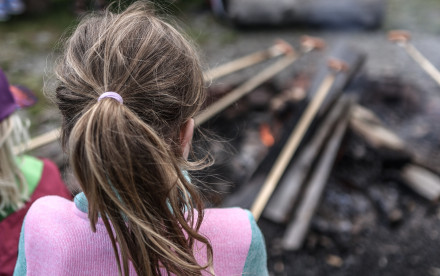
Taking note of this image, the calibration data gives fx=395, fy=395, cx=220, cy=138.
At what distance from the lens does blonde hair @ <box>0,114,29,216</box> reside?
1.61 meters

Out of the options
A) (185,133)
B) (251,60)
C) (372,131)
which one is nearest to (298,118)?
(372,131)

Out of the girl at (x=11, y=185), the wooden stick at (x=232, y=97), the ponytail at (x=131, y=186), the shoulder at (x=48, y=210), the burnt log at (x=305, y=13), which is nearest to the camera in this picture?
the ponytail at (x=131, y=186)

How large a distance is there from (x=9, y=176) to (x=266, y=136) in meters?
1.97

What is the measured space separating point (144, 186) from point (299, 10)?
5285mm

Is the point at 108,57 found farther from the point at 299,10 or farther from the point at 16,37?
the point at 16,37

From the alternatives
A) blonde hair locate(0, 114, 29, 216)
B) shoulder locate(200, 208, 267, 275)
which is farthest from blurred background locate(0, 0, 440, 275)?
shoulder locate(200, 208, 267, 275)

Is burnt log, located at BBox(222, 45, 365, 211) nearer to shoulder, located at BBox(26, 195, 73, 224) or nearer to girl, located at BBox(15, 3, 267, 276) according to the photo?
girl, located at BBox(15, 3, 267, 276)

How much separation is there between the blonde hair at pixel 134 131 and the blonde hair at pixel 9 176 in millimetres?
686

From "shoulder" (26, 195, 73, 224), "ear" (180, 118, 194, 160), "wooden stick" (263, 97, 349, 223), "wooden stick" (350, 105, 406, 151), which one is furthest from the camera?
"wooden stick" (350, 105, 406, 151)

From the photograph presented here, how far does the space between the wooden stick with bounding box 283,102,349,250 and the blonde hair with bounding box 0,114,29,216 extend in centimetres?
155

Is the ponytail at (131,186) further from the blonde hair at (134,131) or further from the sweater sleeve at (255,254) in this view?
the sweater sleeve at (255,254)

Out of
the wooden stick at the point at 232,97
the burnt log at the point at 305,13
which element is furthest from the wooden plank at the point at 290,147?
the burnt log at the point at 305,13

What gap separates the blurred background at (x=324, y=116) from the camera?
246 centimetres

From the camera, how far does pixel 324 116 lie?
3.04 meters
